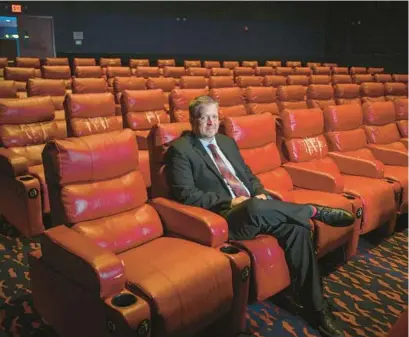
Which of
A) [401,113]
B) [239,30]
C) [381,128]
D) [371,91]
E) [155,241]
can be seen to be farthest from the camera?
[239,30]

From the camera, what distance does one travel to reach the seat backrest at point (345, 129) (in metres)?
3.62

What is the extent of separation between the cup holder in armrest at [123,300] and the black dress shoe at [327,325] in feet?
3.23

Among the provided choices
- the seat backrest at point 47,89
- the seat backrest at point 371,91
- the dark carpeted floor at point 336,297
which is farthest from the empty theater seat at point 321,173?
the seat backrest at point 47,89

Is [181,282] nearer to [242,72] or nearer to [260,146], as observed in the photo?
[260,146]

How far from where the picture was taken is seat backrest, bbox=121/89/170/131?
4.05 m

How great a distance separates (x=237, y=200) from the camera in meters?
2.25

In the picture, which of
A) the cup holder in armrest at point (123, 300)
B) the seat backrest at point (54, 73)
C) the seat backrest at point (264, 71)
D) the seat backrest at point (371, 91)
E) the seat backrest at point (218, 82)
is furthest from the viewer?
the seat backrest at point (264, 71)

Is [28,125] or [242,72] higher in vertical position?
[242,72]

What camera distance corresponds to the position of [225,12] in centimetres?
1258

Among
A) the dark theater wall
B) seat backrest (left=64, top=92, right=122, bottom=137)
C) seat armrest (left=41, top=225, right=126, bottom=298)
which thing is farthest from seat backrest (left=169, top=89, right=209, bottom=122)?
the dark theater wall

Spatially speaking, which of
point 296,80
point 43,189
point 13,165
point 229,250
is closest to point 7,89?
point 13,165

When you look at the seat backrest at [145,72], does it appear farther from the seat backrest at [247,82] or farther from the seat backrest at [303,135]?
the seat backrest at [303,135]

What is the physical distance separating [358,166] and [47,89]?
2934mm

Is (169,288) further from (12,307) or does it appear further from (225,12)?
(225,12)
